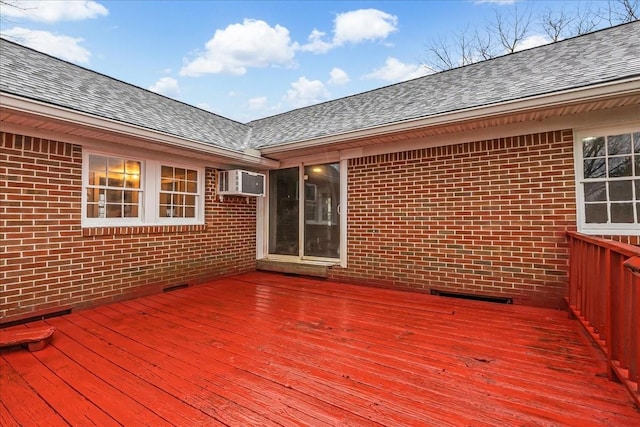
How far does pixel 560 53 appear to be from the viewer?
174 inches

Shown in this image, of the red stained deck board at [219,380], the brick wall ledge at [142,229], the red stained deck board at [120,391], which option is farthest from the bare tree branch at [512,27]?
the red stained deck board at [120,391]

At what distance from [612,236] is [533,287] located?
39.7 inches

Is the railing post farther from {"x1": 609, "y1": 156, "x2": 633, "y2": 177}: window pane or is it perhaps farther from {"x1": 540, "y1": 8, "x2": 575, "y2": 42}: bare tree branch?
{"x1": 540, "y1": 8, "x2": 575, "y2": 42}: bare tree branch

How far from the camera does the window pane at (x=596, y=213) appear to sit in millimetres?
3477

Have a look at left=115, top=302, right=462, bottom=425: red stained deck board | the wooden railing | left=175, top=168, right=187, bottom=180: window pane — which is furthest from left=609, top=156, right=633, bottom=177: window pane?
left=175, top=168, right=187, bottom=180: window pane

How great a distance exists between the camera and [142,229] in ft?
14.8

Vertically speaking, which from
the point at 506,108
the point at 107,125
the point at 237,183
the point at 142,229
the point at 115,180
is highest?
the point at 506,108

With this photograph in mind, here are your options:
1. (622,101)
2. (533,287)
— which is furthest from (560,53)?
(533,287)

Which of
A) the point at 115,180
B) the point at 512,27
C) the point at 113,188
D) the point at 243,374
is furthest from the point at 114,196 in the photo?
the point at 512,27

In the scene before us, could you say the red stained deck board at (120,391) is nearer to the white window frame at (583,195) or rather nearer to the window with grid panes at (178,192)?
the window with grid panes at (178,192)

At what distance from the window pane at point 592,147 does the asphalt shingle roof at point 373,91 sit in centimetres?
76

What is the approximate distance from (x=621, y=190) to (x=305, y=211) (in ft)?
15.3

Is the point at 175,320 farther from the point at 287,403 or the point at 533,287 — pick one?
the point at 533,287

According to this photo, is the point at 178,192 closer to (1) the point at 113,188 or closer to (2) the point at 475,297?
(1) the point at 113,188
